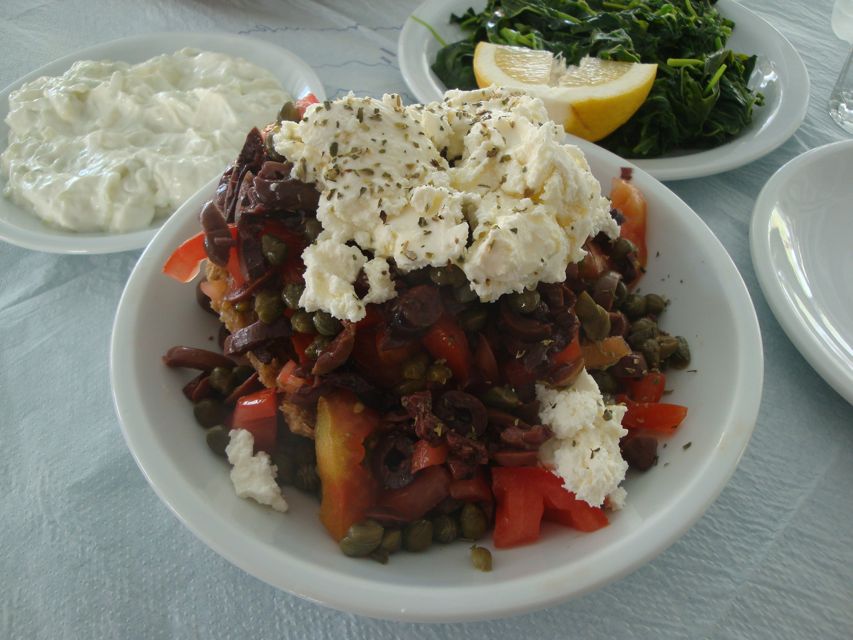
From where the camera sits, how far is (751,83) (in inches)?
131

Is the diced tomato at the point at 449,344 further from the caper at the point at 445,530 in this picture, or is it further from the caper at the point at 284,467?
the caper at the point at 284,467

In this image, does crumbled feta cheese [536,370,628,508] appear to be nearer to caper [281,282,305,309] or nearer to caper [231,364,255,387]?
caper [281,282,305,309]

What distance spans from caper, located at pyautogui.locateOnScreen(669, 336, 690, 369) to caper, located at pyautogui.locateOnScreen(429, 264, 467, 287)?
74 centimetres

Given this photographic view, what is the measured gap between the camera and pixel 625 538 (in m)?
1.40

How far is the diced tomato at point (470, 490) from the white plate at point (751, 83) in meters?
1.73

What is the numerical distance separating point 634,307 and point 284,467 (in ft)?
A: 3.64

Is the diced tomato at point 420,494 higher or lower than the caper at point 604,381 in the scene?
lower

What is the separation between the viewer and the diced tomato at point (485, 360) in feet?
5.26

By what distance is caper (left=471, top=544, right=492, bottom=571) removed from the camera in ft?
4.71

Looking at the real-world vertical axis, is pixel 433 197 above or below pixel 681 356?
above

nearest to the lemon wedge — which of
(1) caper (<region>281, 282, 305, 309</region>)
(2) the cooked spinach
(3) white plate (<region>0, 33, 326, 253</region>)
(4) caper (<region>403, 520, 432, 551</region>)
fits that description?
(2) the cooked spinach

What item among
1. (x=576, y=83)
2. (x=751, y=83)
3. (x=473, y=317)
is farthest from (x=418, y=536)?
(x=751, y=83)

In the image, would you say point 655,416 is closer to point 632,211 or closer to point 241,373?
point 632,211

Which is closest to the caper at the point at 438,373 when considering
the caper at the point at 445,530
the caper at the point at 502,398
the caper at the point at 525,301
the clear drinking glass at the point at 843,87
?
the caper at the point at 502,398
